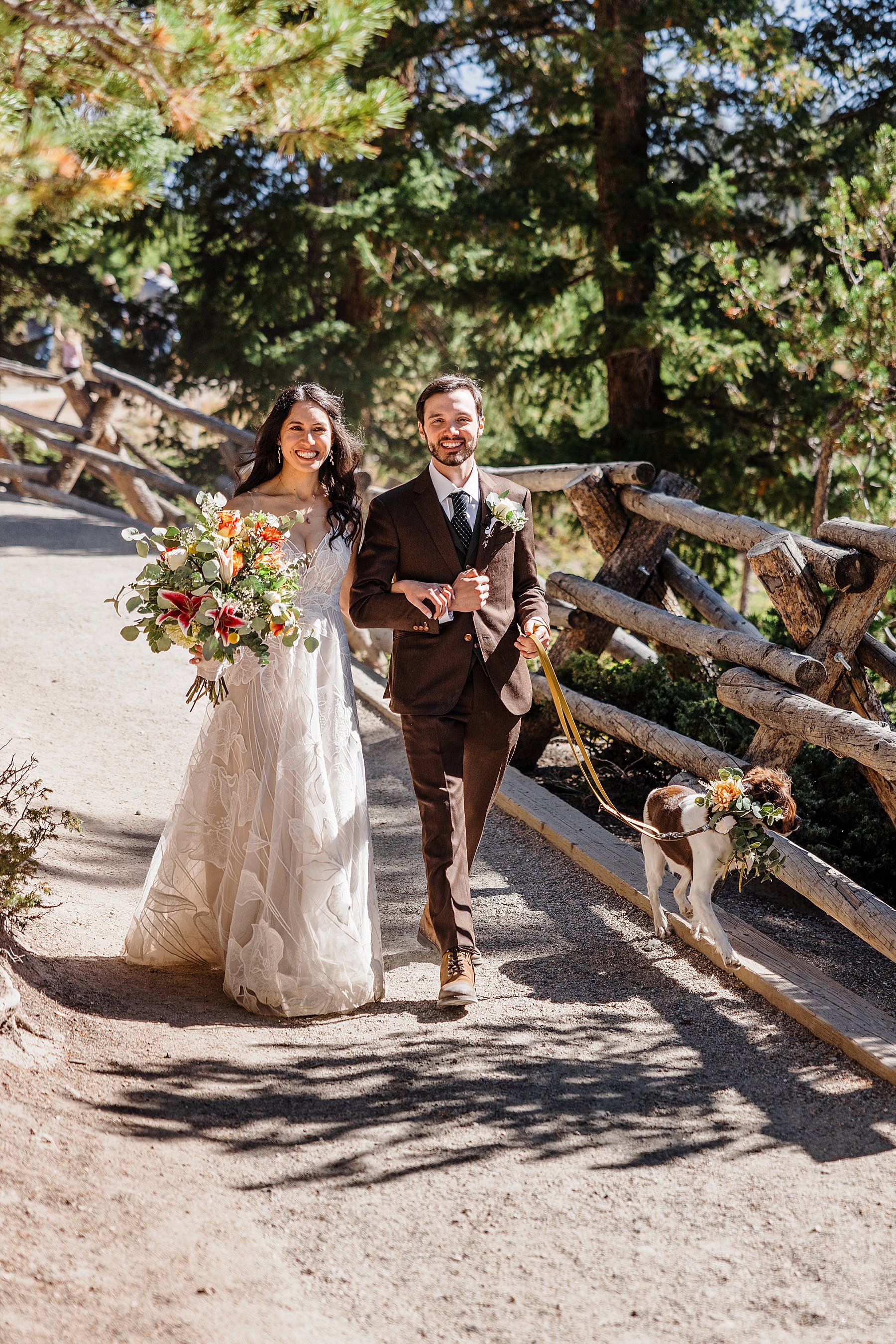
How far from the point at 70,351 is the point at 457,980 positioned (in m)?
15.3

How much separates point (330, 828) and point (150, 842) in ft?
6.21

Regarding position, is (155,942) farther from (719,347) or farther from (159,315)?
(159,315)

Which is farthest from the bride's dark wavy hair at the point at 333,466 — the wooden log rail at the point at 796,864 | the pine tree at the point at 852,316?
the pine tree at the point at 852,316

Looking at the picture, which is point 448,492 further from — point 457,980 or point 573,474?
point 573,474

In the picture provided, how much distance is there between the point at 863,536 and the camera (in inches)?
200

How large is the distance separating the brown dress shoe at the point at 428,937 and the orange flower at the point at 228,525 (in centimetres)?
150

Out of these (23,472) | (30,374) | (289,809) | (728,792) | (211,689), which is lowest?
(289,809)

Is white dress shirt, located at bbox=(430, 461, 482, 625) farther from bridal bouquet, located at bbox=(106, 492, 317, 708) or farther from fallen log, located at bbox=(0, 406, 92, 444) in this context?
fallen log, located at bbox=(0, 406, 92, 444)

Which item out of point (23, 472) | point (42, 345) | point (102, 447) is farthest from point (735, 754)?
point (42, 345)

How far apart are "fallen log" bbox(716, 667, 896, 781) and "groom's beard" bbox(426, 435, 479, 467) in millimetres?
1872

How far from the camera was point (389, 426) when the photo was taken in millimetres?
16844

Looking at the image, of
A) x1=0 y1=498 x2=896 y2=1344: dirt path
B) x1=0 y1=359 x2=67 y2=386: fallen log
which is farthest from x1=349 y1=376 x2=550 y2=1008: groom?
x1=0 y1=359 x2=67 y2=386: fallen log

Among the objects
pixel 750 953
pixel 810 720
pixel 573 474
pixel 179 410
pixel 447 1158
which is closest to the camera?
pixel 447 1158

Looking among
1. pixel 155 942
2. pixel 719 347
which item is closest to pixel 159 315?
pixel 719 347
